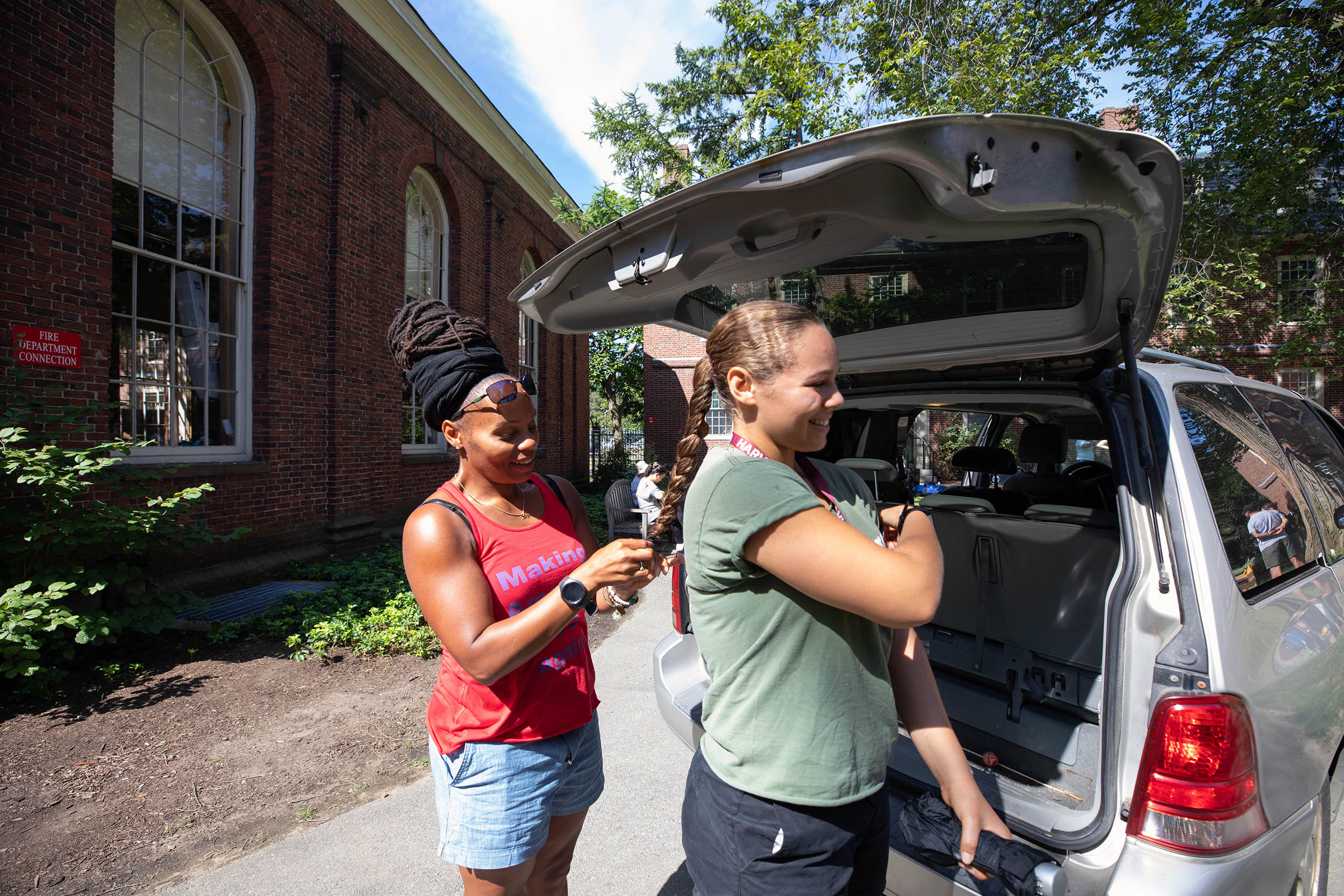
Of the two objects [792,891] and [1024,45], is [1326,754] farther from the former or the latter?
[1024,45]

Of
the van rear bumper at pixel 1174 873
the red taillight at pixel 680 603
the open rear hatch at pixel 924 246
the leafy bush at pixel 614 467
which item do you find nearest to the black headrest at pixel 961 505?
the open rear hatch at pixel 924 246

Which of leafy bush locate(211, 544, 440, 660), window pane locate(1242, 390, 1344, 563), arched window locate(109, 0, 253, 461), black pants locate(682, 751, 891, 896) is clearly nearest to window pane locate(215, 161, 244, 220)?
arched window locate(109, 0, 253, 461)

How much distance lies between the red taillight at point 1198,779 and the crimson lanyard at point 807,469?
3.20 ft

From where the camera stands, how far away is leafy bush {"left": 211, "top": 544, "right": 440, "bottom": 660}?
4.98 m

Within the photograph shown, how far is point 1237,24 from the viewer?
1080cm

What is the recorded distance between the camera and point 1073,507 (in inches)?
114

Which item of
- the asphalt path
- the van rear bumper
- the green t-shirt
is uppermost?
the green t-shirt

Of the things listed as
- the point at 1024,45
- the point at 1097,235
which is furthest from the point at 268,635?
the point at 1024,45

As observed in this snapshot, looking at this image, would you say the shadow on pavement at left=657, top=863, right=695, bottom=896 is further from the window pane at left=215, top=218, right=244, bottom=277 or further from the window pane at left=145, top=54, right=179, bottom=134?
the window pane at left=145, top=54, right=179, bottom=134

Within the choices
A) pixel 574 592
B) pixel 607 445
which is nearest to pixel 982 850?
pixel 574 592

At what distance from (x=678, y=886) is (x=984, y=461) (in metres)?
3.25

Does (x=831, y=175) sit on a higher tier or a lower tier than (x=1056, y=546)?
higher

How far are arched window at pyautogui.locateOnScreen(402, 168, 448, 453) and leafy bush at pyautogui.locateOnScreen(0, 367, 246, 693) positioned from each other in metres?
4.97

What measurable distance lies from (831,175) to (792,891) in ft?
4.71
